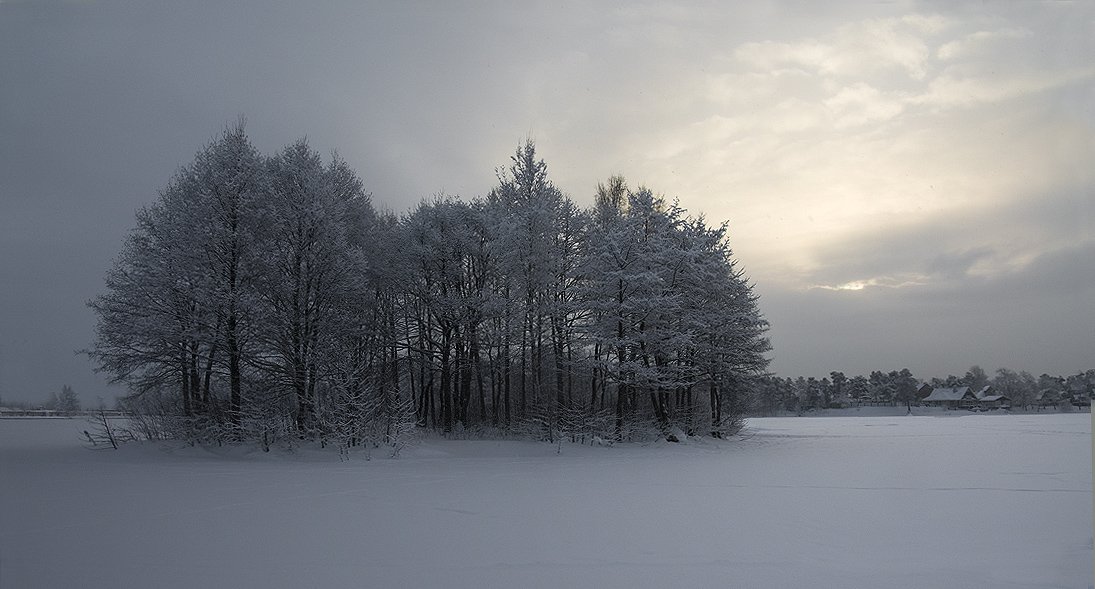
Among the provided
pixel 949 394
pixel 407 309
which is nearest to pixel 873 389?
pixel 949 394

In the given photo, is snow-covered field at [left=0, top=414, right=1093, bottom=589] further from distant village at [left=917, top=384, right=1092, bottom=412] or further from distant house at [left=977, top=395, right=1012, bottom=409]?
distant house at [left=977, top=395, right=1012, bottom=409]

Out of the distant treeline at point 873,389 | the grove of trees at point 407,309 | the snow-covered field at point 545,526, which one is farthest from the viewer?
the distant treeline at point 873,389

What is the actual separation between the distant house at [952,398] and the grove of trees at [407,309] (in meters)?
101

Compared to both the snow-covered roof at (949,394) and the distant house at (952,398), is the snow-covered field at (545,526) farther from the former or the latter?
the snow-covered roof at (949,394)

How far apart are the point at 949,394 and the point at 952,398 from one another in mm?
3640

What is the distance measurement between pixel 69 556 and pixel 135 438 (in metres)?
21.3

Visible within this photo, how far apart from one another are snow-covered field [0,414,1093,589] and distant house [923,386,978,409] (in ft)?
374

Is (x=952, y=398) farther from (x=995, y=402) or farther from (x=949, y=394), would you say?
(x=995, y=402)

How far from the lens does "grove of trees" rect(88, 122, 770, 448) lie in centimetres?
2322

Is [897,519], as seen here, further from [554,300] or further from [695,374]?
[695,374]

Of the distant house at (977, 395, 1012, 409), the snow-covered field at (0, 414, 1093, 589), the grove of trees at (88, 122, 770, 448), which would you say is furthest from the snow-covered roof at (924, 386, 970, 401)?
the snow-covered field at (0, 414, 1093, 589)

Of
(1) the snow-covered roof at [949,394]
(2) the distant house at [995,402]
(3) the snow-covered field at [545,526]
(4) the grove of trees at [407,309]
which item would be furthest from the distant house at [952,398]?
(3) the snow-covered field at [545,526]

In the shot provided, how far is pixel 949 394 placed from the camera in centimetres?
11688

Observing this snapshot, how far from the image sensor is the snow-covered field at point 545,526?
6.59 meters
